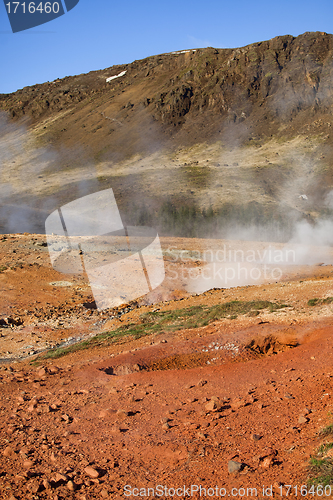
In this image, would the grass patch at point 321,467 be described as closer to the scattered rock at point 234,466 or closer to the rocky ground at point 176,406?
the rocky ground at point 176,406

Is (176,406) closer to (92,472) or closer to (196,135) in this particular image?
(92,472)

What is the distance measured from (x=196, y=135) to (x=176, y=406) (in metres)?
68.5

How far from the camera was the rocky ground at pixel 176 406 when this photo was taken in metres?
3.75

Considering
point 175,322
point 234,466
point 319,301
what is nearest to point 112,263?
point 175,322

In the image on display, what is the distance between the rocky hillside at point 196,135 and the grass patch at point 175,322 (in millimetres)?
28300

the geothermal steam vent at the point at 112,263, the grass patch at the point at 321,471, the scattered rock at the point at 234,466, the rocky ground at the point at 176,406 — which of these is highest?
the grass patch at the point at 321,471

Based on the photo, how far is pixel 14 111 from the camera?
96.6 meters

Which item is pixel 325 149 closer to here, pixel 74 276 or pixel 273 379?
pixel 74 276

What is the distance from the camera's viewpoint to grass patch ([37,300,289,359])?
8.88 m

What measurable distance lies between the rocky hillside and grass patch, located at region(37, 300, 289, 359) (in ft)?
92.8

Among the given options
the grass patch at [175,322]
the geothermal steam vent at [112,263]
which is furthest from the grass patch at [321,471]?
the geothermal steam vent at [112,263]

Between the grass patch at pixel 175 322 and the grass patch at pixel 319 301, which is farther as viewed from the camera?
the grass patch at pixel 175 322

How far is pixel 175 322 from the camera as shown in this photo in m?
9.62

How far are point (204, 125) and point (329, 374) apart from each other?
70634 millimetres
